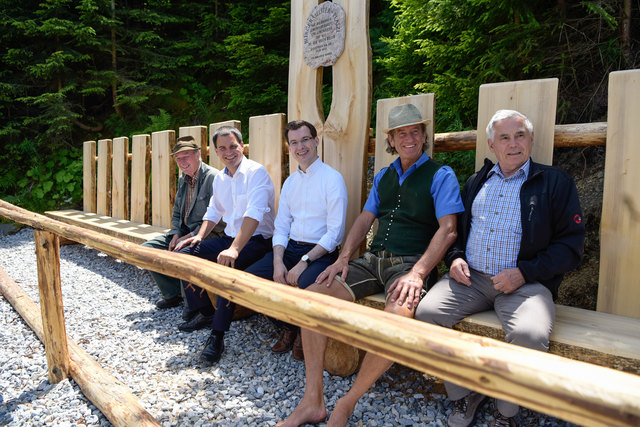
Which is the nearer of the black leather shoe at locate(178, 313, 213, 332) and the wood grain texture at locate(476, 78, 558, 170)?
the wood grain texture at locate(476, 78, 558, 170)

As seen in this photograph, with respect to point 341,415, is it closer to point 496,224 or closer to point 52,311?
point 496,224

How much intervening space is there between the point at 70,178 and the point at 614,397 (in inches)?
409

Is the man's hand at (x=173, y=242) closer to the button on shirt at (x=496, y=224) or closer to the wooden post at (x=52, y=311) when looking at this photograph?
the wooden post at (x=52, y=311)

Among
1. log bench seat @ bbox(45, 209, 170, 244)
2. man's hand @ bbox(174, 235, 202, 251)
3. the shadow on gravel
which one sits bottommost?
the shadow on gravel

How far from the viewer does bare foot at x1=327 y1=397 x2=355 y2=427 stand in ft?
6.57

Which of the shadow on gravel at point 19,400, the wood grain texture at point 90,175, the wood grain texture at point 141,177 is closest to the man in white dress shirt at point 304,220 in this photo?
the shadow on gravel at point 19,400

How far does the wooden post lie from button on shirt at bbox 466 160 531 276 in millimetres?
2637

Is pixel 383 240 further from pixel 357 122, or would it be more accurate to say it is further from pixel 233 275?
pixel 233 275

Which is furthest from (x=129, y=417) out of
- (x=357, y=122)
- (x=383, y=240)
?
(x=357, y=122)

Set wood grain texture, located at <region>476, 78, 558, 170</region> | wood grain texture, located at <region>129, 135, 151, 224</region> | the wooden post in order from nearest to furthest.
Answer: wood grain texture, located at <region>476, 78, 558, 170</region>
the wooden post
wood grain texture, located at <region>129, 135, 151, 224</region>

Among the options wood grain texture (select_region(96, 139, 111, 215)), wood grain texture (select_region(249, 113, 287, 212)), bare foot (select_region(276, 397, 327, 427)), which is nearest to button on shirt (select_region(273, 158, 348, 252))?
wood grain texture (select_region(249, 113, 287, 212))

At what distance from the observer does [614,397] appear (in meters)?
0.73

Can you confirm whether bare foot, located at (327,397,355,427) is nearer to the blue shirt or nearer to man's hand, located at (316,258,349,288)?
man's hand, located at (316,258,349,288)

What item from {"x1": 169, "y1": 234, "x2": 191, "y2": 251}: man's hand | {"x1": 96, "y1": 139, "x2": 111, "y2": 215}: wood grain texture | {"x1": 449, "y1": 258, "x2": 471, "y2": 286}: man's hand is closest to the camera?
{"x1": 449, "y1": 258, "x2": 471, "y2": 286}: man's hand
